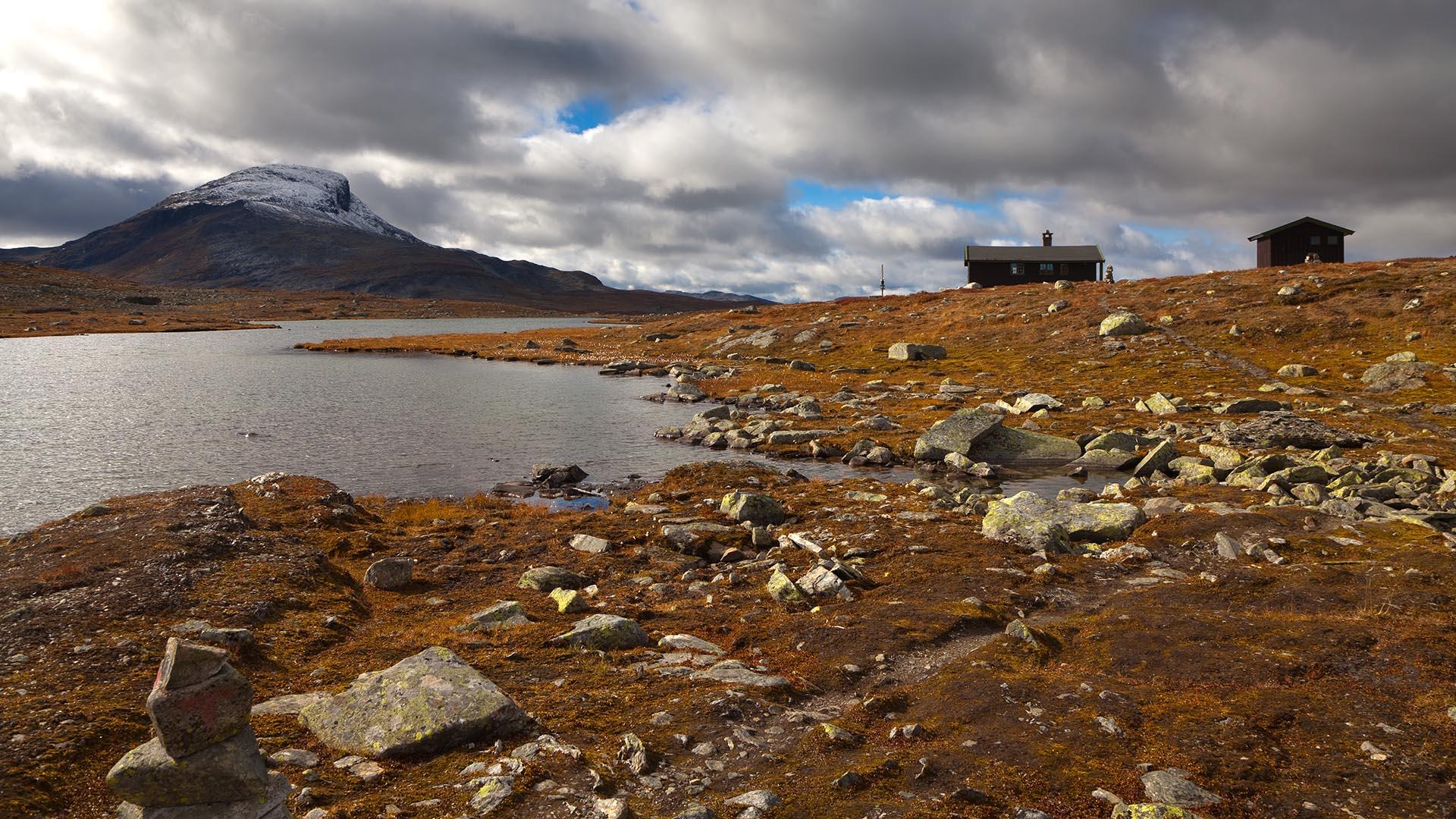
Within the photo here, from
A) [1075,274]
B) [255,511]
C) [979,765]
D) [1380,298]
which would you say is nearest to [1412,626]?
[979,765]

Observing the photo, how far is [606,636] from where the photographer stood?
14.1 metres

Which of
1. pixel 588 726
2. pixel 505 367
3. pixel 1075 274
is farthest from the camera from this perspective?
pixel 1075 274

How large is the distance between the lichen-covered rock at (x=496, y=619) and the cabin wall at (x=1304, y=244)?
118 m

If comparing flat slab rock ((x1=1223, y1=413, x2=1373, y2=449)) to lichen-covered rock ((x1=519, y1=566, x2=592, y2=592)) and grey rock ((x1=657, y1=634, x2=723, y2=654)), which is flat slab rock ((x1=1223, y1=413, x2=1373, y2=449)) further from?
lichen-covered rock ((x1=519, y1=566, x2=592, y2=592))

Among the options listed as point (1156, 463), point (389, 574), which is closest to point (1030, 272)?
point (1156, 463)

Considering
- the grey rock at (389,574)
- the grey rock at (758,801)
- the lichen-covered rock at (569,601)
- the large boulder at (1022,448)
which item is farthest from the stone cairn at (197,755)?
the large boulder at (1022,448)

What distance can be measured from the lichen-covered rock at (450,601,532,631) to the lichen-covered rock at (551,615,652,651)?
4.75 ft

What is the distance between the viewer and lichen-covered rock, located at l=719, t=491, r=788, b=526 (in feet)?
80.6

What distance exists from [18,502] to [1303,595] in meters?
39.7

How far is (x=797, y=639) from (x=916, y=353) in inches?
2510

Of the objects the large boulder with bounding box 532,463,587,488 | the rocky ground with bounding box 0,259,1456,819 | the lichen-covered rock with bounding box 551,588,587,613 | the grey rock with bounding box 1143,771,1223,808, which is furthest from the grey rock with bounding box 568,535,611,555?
the grey rock with bounding box 1143,771,1223,808

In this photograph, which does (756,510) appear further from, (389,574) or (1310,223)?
(1310,223)

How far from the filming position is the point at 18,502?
27703mm

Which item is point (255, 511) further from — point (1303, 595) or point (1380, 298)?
point (1380, 298)
